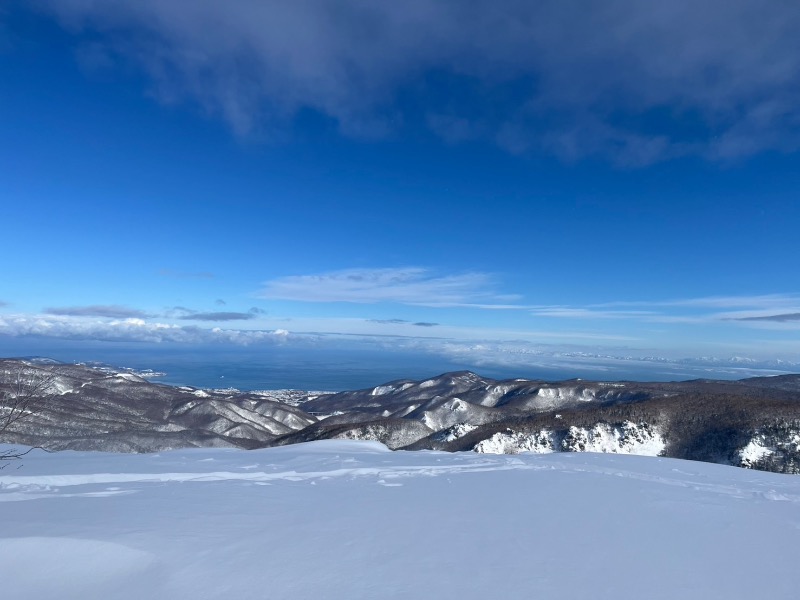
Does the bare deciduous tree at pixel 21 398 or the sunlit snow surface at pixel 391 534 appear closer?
the sunlit snow surface at pixel 391 534

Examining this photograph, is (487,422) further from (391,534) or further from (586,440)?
(391,534)

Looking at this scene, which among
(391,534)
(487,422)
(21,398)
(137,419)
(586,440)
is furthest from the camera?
(137,419)

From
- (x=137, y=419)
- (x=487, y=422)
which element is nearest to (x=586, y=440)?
(x=487, y=422)

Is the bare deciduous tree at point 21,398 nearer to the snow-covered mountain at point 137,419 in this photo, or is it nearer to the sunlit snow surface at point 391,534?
the sunlit snow surface at point 391,534

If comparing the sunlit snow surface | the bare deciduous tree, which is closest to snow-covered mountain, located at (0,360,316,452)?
the bare deciduous tree

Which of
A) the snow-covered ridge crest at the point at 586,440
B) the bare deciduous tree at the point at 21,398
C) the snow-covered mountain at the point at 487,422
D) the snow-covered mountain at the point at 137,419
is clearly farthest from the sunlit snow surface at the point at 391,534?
the snow-covered mountain at the point at 137,419

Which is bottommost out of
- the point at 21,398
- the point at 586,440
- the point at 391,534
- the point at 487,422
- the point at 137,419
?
the point at 137,419
